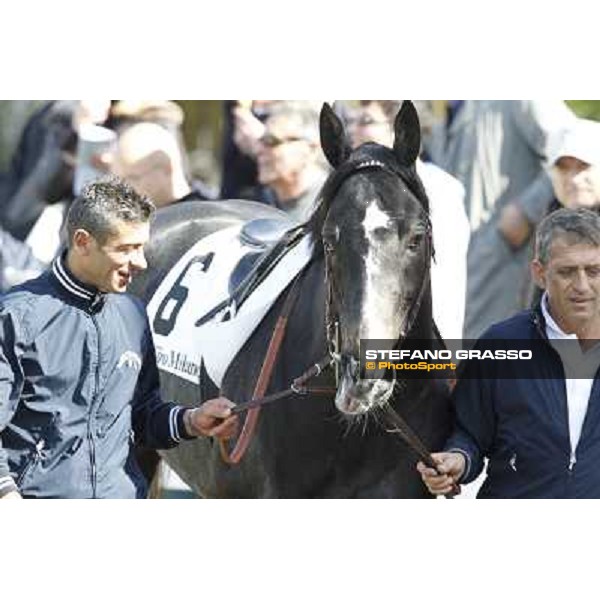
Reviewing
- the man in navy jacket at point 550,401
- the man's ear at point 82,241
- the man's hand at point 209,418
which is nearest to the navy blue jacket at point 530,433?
the man in navy jacket at point 550,401

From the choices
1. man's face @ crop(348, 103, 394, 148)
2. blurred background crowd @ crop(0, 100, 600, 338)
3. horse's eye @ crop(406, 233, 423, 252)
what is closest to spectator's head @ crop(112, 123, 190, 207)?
blurred background crowd @ crop(0, 100, 600, 338)

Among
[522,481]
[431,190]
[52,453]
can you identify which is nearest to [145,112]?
[431,190]

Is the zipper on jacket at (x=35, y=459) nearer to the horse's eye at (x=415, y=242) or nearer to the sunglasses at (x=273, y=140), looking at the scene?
the horse's eye at (x=415, y=242)

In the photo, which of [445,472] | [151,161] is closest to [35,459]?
[445,472]

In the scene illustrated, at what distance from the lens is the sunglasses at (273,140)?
4.18 metres

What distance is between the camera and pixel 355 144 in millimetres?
4129

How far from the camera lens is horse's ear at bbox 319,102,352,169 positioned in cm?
368

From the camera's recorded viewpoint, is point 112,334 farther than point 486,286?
No

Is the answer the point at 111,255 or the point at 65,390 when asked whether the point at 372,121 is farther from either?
the point at 65,390

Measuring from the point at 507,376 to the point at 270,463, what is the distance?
0.75 m

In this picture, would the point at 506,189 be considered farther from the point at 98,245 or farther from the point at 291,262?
the point at 98,245

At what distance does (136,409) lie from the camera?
140 inches

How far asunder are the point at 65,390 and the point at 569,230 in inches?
57.1
